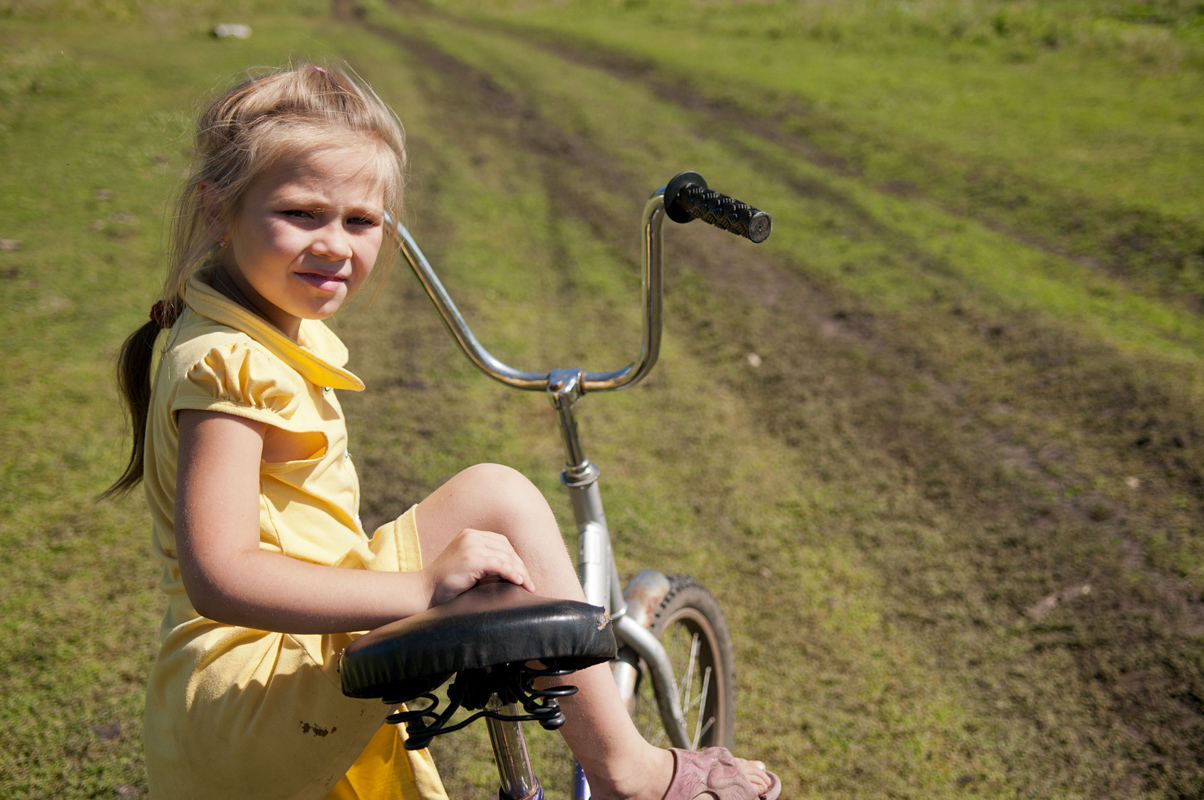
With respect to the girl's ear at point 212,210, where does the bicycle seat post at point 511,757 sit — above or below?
below

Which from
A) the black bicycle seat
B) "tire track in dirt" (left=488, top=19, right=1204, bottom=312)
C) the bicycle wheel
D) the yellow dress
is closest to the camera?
the black bicycle seat

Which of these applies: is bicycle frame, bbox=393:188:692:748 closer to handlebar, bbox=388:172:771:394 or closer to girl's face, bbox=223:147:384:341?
handlebar, bbox=388:172:771:394

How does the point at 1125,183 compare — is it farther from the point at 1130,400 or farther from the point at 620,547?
the point at 620,547

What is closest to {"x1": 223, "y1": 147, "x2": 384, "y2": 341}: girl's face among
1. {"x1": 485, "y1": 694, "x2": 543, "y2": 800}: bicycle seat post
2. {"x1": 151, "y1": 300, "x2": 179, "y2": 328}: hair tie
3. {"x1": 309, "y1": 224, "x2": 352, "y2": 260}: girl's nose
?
{"x1": 309, "y1": 224, "x2": 352, "y2": 260}: girl's nose

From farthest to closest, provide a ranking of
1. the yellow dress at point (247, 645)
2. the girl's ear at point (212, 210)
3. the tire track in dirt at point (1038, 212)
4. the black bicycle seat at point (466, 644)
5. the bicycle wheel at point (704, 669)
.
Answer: the tire track in dirt at point (1038, 212)
the bicycle wheel at point (704, 669)
the girl's ear at point (212, 210)
the yellow dress at point (247, 645)
the black bicycle seat at point (466, 644)

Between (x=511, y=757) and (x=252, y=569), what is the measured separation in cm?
47

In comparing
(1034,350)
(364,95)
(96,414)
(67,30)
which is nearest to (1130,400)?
(1034,350)

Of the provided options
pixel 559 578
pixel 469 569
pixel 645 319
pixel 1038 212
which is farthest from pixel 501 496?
pixel 1038 212

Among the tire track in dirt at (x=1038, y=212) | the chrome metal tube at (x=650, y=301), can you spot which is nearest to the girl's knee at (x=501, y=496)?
the chrome metal tube at (x=650, y=301)

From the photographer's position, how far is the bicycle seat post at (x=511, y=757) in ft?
3.94

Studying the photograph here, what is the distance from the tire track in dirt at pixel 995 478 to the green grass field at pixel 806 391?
16 mm

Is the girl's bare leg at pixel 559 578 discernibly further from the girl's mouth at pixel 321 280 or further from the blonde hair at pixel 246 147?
Answer: the blonde hair at pixel 246 147

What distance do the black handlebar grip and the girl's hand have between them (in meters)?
0.56

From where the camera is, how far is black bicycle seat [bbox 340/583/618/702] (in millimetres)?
963
